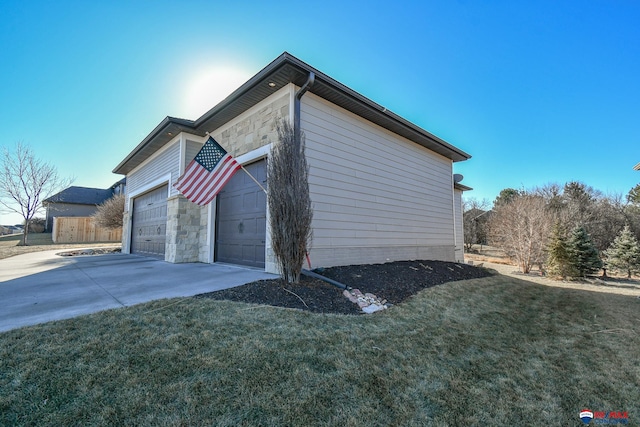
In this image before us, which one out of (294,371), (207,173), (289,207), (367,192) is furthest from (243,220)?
(294,371)

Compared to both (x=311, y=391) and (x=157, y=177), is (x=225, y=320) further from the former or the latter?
(x=157, y=177)

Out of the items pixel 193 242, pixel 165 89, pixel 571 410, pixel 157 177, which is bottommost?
pixel 571 410

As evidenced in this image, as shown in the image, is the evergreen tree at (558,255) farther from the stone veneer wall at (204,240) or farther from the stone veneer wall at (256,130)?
the stone veneer wall at (204,240)

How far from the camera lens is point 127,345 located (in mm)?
2184

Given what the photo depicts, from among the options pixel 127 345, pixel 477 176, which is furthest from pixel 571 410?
pixel 477 176

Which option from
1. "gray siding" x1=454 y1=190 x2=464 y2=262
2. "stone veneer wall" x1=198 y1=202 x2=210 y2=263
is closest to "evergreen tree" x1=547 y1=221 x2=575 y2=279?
"gray siding" x1=454 y1=190 x2=464 y2=262

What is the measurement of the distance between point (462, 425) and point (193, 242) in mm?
7262

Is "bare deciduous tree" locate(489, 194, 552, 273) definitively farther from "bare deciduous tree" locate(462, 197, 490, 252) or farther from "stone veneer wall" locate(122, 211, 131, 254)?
"stone veneer wall" locate(122, 211, 131, 254)

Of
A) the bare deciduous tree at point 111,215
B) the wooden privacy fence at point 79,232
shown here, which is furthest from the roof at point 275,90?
the wooden privacy fence at point 79,232

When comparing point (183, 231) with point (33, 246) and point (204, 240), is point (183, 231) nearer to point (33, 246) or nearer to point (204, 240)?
point (204, 240)

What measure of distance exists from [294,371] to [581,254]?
45.7 feet

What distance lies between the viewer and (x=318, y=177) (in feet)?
18.5

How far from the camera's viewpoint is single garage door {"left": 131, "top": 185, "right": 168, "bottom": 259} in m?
8.89

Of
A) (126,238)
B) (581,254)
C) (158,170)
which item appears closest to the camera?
(158,170)
